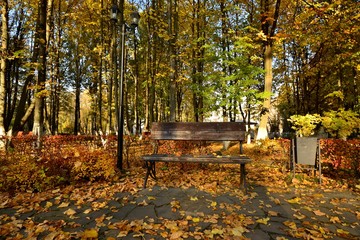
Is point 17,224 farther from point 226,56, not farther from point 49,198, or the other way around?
point 226,56

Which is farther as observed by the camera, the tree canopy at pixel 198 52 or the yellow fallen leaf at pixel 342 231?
the tree canopy at pixel 198 52

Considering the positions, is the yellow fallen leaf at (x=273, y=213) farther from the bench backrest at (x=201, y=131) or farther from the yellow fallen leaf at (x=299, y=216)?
the bench backrest at (x=201, y=131)

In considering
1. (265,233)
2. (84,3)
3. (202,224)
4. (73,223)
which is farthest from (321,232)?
(84,3)

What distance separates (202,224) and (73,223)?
1785 mm

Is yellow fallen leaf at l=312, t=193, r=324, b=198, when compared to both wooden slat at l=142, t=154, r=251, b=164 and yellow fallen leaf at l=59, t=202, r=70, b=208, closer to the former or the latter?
wooden slat at l=142, t=154, r=251, b=164

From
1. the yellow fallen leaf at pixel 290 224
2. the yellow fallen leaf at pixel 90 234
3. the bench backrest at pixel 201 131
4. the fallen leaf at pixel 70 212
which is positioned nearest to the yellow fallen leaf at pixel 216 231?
the yellow fallen leaf at pixel 290 224

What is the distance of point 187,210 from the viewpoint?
363 cm

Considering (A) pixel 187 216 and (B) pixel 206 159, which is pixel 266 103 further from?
(A) pixel 187 216

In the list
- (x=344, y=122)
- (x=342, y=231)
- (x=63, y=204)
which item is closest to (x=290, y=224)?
(x=342, y=231)

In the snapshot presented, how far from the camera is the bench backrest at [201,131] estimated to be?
18.5ft

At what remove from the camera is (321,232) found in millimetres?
2908

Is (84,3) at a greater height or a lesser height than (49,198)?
greater

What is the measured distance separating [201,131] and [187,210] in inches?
99.1

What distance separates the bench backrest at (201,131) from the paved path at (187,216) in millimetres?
1577
